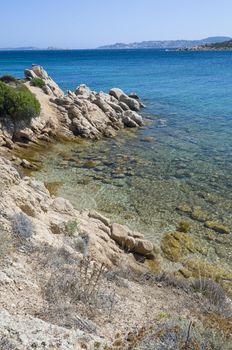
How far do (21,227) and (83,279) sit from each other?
2.66m

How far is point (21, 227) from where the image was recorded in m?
11.2

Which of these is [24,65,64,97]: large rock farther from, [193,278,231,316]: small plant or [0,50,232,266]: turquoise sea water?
[193,278,231,316]: small plant

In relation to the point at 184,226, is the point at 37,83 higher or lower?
higher

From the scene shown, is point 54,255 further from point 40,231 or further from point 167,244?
point 167,244

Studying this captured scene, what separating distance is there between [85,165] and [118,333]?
60.8ft

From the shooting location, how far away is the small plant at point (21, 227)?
1091 centimetres

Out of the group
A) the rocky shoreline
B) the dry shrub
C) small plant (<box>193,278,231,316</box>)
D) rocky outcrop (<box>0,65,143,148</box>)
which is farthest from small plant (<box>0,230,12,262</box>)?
rocky outcrop (<box>0,65,143,148</box>)

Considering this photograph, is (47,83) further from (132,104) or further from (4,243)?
(4,243)

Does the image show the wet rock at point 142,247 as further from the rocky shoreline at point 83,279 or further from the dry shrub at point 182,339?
the dry shrub at point 182,339

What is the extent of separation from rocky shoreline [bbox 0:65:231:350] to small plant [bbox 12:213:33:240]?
1.1 inches

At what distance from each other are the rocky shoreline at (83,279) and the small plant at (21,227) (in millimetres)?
29

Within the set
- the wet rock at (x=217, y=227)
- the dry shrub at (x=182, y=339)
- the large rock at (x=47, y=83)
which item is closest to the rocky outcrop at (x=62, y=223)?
the wet rock at (x=217, y=227)

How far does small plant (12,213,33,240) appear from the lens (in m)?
10.9

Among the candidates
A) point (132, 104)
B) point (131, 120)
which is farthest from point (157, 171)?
point (132, 104)
